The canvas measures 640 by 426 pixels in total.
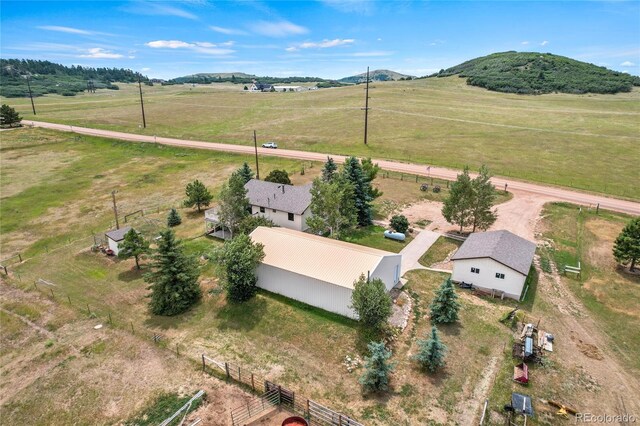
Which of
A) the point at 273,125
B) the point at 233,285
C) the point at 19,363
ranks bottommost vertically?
the point at 19,363

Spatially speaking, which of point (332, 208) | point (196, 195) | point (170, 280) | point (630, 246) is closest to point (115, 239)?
point (170, 280)

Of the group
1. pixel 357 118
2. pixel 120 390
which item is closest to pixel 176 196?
pixel 120 390

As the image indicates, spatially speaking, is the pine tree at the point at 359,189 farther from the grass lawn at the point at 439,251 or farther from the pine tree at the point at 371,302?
the pine tree at the point at 371,302

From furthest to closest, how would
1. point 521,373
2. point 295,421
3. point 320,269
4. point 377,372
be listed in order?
point 320,269, point 521,373, point 377,372, point 295,421

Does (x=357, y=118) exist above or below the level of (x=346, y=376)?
above

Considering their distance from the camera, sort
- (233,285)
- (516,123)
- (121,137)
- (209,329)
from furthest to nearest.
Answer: (516,123)
(121,137)
(233,285)
(209,329)

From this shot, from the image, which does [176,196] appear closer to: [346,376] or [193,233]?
[193,233]

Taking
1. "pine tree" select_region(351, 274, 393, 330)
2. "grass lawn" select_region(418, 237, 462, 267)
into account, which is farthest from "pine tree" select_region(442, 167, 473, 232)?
"pine tree" select_region(351, 274, 393, 330)

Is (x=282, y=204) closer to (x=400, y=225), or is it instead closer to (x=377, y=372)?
(x=400, y=225)
